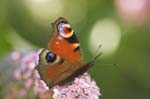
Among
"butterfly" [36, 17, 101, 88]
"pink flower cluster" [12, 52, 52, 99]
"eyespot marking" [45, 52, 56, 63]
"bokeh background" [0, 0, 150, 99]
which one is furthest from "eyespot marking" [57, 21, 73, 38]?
"bokeh background" [0, 0, 150, 99]

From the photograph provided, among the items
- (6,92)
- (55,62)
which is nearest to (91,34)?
(6,92)

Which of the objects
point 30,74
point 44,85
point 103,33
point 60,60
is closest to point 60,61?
point 60,60

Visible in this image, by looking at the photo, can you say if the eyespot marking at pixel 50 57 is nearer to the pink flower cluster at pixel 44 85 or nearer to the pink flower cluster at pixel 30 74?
the pink flower cluster at pixel 44 85

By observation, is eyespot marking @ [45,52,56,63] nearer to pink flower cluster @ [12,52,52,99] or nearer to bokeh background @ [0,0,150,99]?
pink flower cluster @ [12,52,52,99]

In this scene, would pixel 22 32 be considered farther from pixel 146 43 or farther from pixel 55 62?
pixel 55 62

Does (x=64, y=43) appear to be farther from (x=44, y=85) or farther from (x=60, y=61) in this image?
(x=44, y=85)
